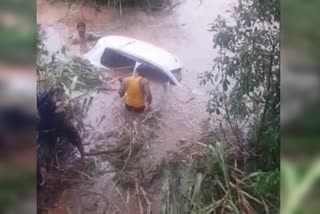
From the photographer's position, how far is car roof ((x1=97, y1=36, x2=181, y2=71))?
177 centimetres

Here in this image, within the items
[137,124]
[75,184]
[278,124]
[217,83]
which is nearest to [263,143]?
[278,124]

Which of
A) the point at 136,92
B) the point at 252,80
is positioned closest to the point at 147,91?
the point at 136,92

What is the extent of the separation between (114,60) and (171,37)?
140mm

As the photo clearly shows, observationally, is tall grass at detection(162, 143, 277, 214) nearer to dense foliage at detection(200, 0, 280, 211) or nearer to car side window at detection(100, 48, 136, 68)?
dense foliage at detection(200, 0, 280, 211)

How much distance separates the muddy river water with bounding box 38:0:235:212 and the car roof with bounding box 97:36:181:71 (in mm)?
11

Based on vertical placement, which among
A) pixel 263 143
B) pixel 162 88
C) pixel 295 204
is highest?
pixel 162 88

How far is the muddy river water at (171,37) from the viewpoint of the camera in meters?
1.77

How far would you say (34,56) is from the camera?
1737 millimetres

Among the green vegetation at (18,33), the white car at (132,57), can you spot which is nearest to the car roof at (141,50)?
the white car at (132,57)

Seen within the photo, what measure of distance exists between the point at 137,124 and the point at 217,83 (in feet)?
0.68

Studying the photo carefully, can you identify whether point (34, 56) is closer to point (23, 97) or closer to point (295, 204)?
point (23, 97)

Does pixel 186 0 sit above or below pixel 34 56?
above

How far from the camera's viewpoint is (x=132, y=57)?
1.77 metres

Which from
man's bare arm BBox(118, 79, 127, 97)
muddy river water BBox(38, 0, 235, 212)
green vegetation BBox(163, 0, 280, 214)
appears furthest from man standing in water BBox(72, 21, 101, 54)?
green vegetation BBox(163, 0, 280, 214)
